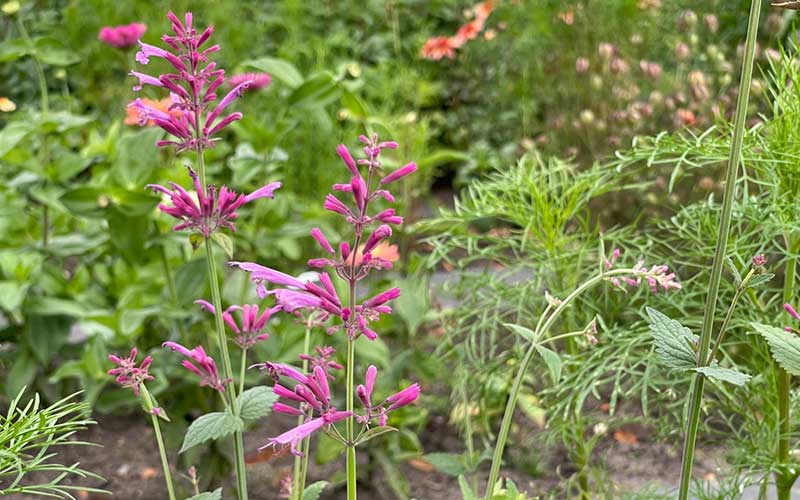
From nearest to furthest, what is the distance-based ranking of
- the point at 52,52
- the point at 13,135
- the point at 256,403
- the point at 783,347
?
the point at 783,347 → the point at 256,403 → the point at 13,135 → the point at 52,52

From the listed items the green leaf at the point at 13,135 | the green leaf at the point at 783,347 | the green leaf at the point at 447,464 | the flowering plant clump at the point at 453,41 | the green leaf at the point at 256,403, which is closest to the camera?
the green leaf at the point at 783,347

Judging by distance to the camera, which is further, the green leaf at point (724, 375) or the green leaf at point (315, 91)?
the green leaf at point (315, 91)

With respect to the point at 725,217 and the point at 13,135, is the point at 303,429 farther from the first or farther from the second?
the point at 13,135

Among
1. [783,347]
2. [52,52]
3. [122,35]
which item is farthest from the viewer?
[122,35]

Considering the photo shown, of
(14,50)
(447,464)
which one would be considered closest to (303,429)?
(447,464)

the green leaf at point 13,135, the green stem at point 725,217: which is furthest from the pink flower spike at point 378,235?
the green leaf at point 13,135

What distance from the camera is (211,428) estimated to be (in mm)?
1175

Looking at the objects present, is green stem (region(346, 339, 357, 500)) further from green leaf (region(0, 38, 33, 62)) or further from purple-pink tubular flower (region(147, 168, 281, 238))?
green leaf (region(0, 38, 33, 62))

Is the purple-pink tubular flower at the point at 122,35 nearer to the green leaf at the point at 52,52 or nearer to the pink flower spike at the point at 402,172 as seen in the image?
the green leaf at the point at 52,52

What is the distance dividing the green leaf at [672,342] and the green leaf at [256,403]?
0.47m

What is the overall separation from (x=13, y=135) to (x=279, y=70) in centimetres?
69

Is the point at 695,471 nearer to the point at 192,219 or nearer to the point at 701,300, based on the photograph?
the point at 701,300

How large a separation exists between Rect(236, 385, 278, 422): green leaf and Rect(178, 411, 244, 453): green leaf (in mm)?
→ 34

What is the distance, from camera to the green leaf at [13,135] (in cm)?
239
